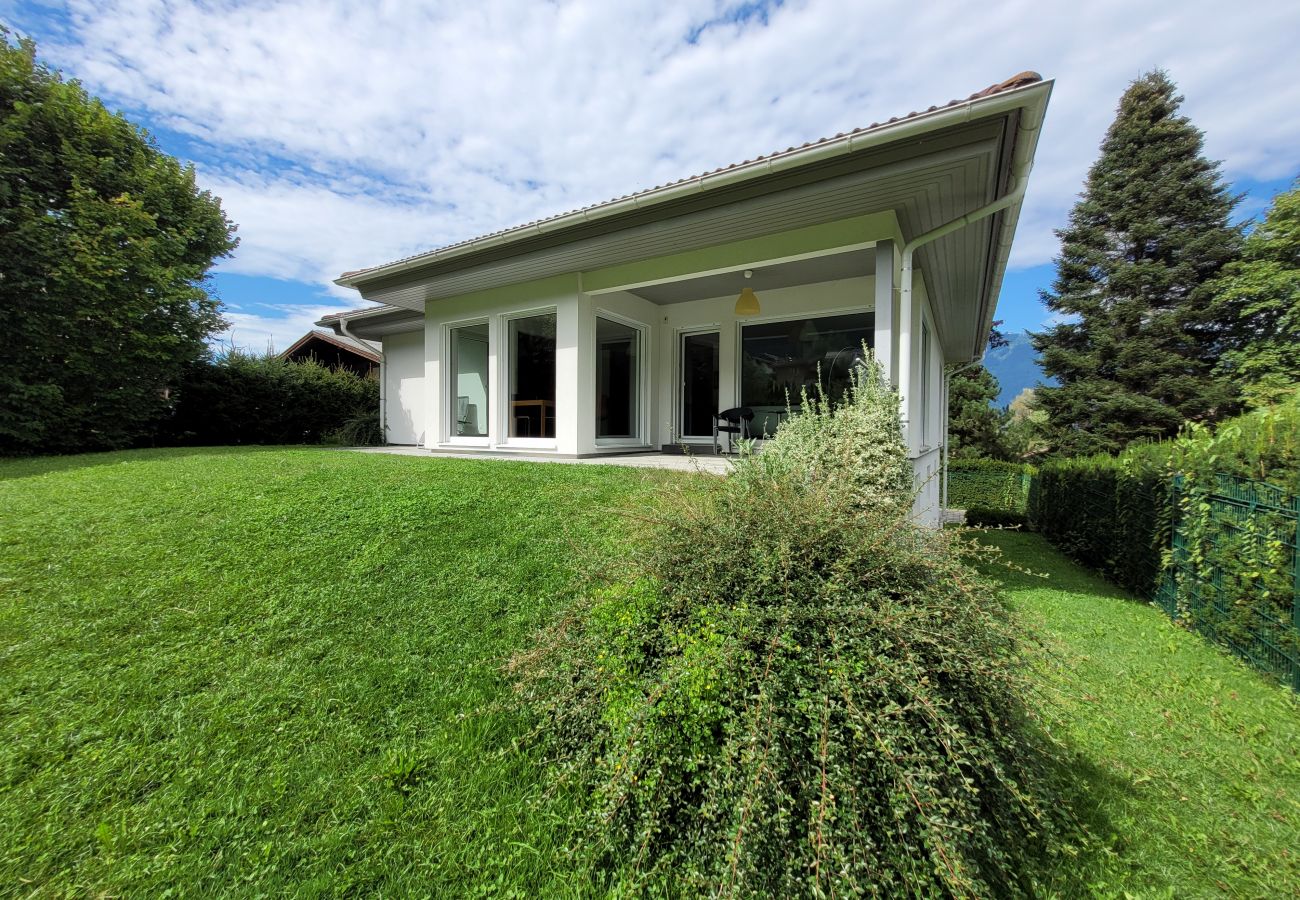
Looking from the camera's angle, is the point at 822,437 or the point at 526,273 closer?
the point at 822,437

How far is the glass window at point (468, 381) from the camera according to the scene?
8281mm

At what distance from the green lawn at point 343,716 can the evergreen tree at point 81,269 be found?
5712mm

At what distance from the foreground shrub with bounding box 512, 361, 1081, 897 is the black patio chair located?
16.0 ft

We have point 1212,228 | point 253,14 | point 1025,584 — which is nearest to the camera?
point 253,14

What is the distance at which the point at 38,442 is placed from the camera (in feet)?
24.6

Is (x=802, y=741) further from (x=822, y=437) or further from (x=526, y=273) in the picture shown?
(x=526, y=273)

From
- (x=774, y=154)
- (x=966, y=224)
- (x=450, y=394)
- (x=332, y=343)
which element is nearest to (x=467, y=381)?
(x=450, y=394)

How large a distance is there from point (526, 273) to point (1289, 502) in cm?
735

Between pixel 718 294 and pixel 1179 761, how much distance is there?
271 inches

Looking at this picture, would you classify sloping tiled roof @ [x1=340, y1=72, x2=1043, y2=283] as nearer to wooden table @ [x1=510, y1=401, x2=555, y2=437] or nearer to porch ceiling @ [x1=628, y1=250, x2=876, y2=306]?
porch ceiling @ [x1=628, y1=250, x2=876, y2=306]

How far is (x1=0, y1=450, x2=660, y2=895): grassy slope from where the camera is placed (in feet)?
5.13

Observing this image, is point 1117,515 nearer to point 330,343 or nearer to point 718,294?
point 718,294

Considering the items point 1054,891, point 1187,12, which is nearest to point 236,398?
point 1054,891

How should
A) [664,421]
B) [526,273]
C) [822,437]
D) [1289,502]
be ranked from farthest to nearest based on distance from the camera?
[664,421]
[526,273]
[822,437]
[1289,502]
